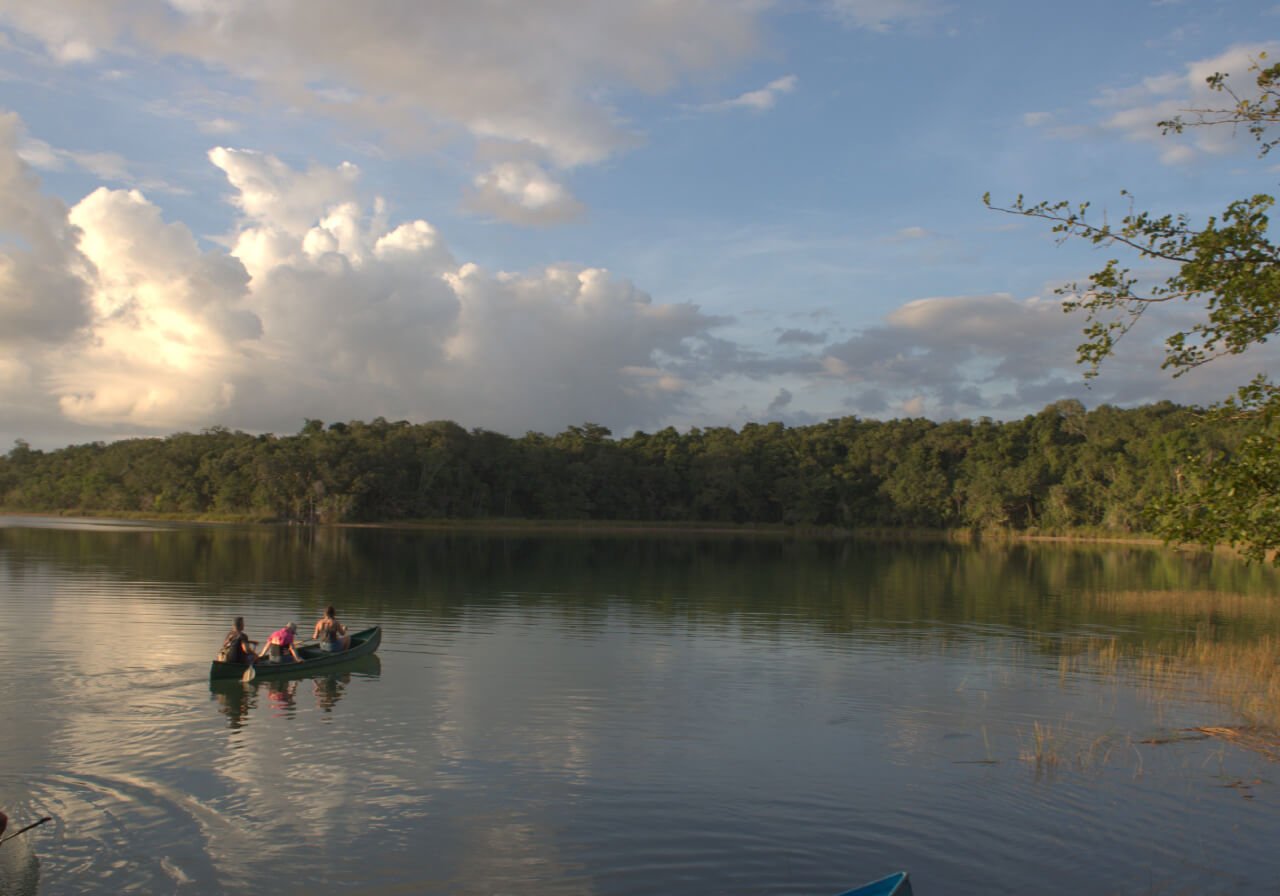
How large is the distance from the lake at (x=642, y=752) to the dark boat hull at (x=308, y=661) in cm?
29

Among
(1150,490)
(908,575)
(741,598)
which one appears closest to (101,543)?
(741,598)

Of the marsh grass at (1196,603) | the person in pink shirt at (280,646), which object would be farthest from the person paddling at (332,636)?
the marsh grass at (1196,603)

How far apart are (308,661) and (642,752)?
27.9 feet

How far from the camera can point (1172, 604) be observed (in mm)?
34594

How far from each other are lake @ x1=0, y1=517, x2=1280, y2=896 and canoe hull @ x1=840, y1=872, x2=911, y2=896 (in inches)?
68.9

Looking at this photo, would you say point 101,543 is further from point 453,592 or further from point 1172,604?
point 1172,604

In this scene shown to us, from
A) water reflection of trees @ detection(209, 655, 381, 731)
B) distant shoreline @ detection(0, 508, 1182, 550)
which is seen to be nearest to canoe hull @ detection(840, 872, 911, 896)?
water reflection of trees @ detection(209, 655, 381, 731)

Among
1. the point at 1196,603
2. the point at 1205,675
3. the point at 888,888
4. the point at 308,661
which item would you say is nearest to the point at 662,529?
the point at 1196,603

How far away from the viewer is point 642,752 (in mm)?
13758

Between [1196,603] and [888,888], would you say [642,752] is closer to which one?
[888,888]

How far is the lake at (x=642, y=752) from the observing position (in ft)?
31.8

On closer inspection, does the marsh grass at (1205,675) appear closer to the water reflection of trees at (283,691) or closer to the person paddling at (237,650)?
the water reflection of trees at (283,691)

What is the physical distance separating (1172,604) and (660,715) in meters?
26.3

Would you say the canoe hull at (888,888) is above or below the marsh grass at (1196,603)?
above
